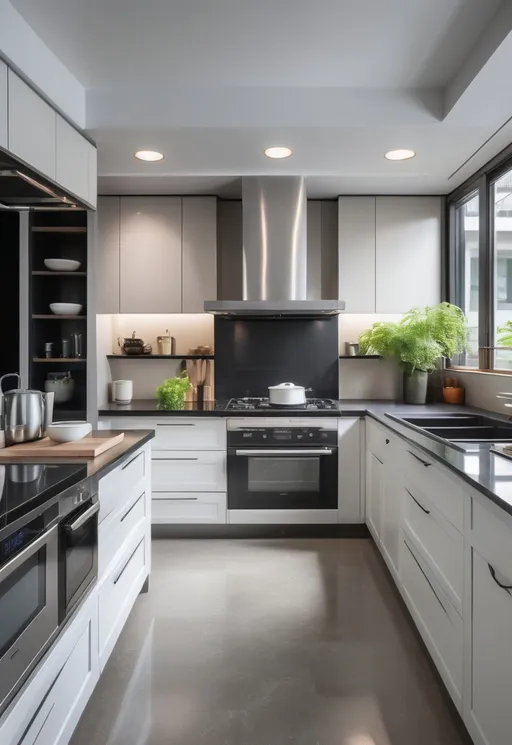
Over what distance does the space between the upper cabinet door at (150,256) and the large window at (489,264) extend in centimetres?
211

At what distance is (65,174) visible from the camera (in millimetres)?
2609

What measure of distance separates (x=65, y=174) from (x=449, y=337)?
2640 millimetres

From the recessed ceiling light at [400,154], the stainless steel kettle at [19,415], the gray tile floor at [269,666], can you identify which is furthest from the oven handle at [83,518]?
the recessed ceiling light at [400,154]

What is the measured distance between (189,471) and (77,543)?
6.70ft

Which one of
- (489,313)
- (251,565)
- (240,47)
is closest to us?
(240,47)

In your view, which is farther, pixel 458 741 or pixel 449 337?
pixel 449 337

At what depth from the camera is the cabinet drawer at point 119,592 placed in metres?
1.97

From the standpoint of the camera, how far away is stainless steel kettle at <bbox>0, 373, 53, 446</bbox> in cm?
212

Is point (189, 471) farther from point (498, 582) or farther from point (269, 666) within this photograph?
point (498, 582)

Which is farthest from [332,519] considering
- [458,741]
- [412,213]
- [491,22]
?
[491,22]

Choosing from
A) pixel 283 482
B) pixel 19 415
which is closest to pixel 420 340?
pixel 283 482

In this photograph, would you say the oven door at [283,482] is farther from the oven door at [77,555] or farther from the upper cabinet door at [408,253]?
the oven door at [77,555]

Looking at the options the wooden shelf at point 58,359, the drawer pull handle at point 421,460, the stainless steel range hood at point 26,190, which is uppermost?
the stainless steel range hood at point 26,190

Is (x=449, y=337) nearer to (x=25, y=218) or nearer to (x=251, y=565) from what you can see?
(x=251, y=565)
